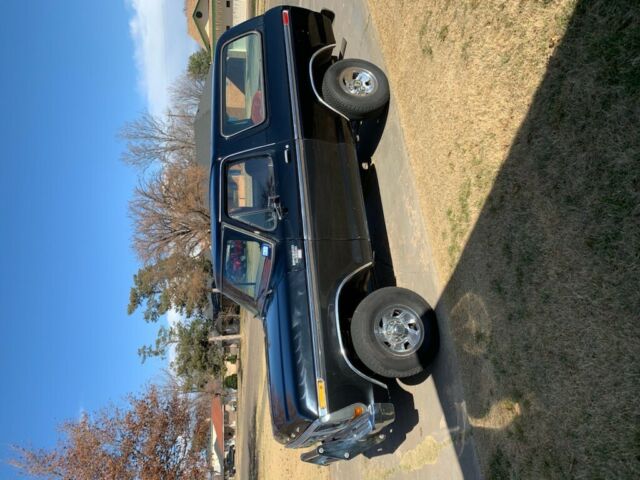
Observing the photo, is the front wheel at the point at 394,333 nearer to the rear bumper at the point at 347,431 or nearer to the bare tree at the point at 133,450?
the rear bumper at the point at 347,431

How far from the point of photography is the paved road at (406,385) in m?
4.52

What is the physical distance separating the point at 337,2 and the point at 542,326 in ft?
23.1

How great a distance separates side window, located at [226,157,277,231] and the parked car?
1cm

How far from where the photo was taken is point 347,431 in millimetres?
4688

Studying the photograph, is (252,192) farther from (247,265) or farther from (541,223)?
(541,223)

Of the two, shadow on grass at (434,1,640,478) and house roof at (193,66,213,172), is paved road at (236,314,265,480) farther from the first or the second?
shadow on grass at (434,1,640,478)

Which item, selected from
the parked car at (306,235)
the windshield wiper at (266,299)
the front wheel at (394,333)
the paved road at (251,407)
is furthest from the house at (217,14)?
the front wheel at (394,333)

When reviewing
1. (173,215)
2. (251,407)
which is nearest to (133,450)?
(251,407)

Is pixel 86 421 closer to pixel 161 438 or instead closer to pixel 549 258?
pixel 161 438

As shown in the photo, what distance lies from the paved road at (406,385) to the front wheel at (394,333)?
0.95 ft

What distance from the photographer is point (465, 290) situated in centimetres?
443

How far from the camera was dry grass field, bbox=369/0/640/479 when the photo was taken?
291cm

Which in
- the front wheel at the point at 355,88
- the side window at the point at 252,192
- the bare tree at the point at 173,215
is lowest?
the side window at the point at 252,192

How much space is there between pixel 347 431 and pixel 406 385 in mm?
983
